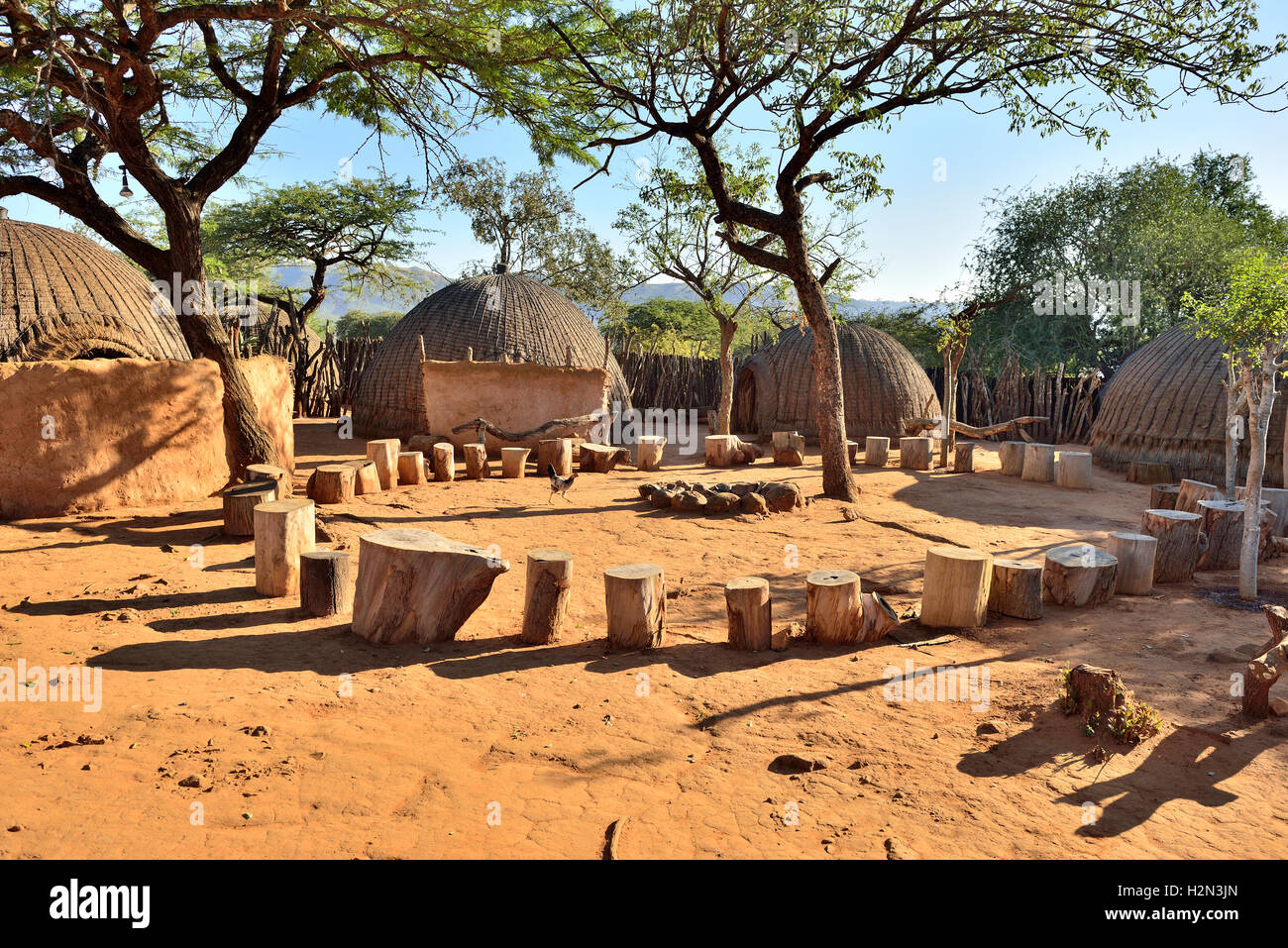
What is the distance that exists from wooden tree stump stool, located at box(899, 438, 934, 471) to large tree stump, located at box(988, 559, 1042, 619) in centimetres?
830

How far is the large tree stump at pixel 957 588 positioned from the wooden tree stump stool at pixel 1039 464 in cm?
788

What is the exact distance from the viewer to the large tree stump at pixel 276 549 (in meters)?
5.64

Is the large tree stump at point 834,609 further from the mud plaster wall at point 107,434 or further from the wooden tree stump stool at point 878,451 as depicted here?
the wooden tree stump stool at point 878,451

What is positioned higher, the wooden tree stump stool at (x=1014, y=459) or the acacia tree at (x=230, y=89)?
the acacia tree at (x=230, y=89)

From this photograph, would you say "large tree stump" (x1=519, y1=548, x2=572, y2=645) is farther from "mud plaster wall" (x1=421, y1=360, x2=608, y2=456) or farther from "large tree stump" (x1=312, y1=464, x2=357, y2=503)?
"mud plaster wall" (x1=421, y1=360, x2=608, y2=456)

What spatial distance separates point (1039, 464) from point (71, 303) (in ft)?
48.1

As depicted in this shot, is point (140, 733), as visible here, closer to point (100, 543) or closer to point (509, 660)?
point (509, 660)

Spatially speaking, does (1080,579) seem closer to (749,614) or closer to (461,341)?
(749,614)

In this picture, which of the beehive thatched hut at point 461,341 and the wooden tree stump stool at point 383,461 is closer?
the wooden tree stump stool at point 383,461

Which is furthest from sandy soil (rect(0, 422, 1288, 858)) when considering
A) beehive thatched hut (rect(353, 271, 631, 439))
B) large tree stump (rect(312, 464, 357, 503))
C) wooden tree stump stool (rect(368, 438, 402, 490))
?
beehive thatched hut (rect(353, 271, 631, 439))

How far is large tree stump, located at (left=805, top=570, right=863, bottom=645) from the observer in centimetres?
510

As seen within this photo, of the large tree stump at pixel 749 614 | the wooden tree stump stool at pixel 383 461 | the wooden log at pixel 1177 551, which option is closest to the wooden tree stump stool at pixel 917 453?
the wooden log at pixel 1177 551

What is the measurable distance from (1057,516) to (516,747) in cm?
852

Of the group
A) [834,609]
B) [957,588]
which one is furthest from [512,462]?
[957,588]
